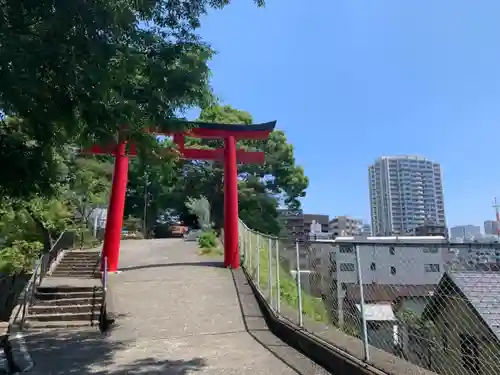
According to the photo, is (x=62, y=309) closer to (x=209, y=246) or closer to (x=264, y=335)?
(x=264, y=335)

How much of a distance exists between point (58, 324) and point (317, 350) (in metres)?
7.18

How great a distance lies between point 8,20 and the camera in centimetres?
401

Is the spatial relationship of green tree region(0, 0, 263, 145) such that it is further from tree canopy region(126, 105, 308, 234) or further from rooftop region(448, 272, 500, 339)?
tree canopy region(126, 105, 308, 234)

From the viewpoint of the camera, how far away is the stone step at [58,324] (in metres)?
10.1

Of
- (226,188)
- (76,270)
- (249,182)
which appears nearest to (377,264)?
(226,188)

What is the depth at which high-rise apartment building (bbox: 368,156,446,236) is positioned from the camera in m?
67.7

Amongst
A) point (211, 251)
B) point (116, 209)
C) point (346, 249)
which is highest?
A: point (116, 209)

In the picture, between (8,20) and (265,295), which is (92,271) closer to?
(265,295)

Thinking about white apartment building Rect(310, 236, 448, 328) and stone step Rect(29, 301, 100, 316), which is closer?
white apartment building Rect(310, 236, 448, 328)

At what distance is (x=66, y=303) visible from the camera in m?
11.5

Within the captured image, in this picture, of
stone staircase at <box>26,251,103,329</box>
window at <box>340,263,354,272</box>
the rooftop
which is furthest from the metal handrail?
the rooftop

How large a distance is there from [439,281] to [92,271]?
14.6m

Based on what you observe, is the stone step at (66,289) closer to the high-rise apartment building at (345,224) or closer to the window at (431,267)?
the window at (431,267)

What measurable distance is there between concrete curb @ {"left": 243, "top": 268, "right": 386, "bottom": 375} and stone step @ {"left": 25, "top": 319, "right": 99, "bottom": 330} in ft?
14.6
